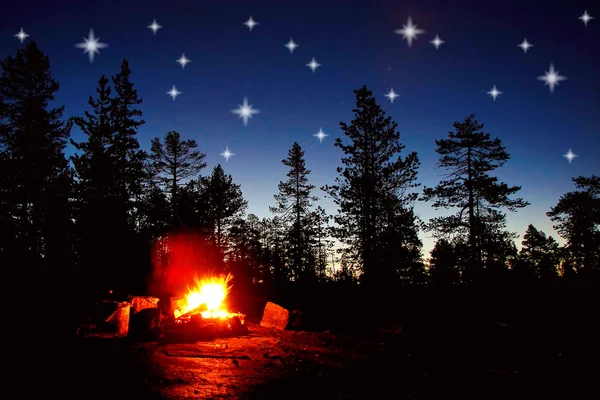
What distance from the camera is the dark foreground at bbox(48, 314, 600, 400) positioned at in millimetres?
6836

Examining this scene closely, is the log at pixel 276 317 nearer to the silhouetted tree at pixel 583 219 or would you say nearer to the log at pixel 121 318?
the log at pixel 121 318

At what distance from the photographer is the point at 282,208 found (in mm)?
39656

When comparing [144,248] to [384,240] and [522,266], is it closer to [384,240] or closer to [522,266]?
[384,240]

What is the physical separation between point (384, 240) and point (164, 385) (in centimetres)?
2125

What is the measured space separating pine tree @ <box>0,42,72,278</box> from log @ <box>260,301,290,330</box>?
53.5 ft

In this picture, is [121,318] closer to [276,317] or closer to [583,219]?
[276,317]

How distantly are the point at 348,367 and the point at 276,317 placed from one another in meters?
8.10

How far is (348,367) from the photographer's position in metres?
9.13

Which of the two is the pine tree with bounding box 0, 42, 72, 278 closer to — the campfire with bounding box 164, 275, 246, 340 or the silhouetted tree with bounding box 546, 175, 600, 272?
the campfire with bounding box 164, 275, 246, 340

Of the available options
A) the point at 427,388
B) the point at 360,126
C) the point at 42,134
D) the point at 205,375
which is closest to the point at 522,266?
the point at 360,126

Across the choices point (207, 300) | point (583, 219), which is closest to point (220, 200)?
point (207, 300)

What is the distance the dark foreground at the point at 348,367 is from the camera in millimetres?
6836

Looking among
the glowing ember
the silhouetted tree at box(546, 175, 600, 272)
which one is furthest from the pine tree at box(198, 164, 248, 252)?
the silhouetted tree at box(546, 175, 600, 272)

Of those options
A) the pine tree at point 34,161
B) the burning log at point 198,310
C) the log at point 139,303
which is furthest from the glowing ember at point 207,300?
the pine tree at point 34,161
